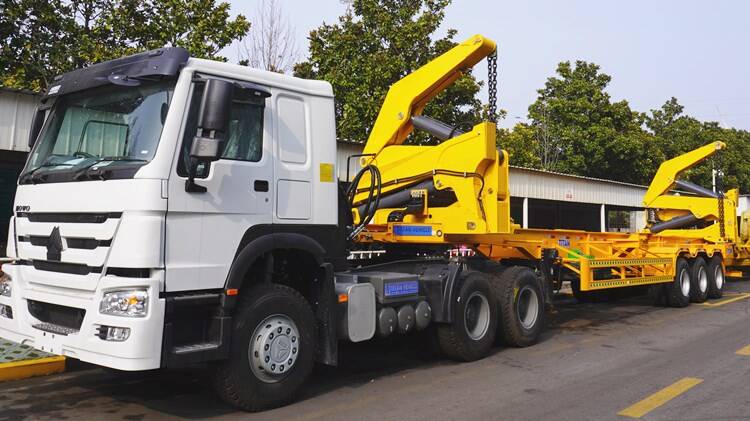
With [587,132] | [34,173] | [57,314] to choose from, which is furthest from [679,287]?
[587,132]

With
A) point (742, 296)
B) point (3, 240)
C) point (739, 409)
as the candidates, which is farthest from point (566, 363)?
point (3, 240)

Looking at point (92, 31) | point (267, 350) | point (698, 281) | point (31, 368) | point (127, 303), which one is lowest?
point (31, 368)

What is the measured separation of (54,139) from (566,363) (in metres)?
5.93

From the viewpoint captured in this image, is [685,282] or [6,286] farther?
[685,282]

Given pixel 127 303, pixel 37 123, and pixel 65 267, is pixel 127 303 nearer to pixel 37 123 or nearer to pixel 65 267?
pixel 65 267

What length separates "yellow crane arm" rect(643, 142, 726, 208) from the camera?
15.0 m

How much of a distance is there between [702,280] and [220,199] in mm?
11849

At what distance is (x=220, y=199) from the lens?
5.00m

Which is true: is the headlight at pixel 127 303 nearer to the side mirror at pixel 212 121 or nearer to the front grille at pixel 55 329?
the front grille at pixel 55 329

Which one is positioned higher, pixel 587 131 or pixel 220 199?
pixel 587 131

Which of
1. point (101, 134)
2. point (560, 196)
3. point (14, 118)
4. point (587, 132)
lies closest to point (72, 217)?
Answer: point (101, 134)

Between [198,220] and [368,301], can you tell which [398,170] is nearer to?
[368,301]

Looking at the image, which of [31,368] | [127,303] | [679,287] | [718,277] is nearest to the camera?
[127,303]

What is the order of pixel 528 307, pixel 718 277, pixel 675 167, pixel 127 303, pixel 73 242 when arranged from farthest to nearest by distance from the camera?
1. pixel 675 167
2. pixel 718 277
3. pixel 528 307
4. pixel 73 242
5. pixel 127 303
